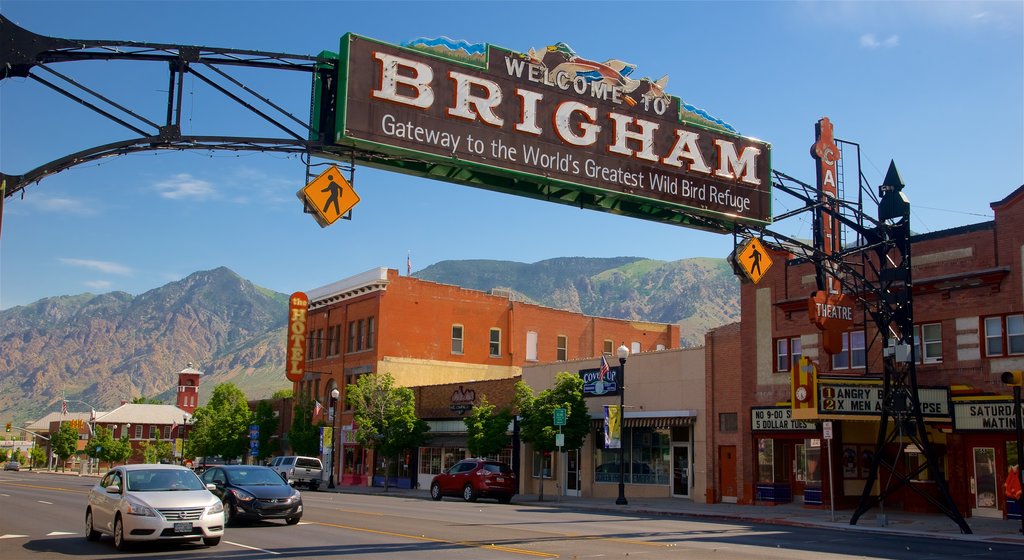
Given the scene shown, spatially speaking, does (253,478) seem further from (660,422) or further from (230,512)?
(660,422)

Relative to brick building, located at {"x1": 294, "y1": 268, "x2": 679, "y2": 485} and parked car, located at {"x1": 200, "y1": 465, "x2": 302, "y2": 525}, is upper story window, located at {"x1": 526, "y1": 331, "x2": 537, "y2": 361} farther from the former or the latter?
parked car, located at {"x1": 200, "y1": 465, "x2": 302, "y2": 525}

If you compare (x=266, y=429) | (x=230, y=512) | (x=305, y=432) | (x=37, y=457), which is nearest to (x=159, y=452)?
(x=37, y=457)

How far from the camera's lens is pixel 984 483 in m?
27.2

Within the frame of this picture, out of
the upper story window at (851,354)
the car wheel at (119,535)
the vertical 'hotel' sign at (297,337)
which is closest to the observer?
the car wheel at (119,535)

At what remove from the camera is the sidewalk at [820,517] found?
22906 mm

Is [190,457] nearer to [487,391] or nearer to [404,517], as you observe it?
[487,391]

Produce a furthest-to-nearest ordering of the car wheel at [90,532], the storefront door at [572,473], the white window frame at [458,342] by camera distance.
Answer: the white window frame at [458,342], the storefront door at [572,473], the car wheel at [90,532]

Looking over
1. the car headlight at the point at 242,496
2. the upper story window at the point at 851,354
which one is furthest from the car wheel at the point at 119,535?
the upper story window at the point at 851,354

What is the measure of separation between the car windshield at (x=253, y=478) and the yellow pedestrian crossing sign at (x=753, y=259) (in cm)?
1213

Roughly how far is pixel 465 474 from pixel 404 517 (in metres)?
12.0

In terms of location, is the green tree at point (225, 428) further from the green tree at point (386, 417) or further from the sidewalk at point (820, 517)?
the sidewalk at point (820, 517)

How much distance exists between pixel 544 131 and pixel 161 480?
9.96 meters

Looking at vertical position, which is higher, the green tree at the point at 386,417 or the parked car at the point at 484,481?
the green tree at the point at 386,417

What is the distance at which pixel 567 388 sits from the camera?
4028 cm
